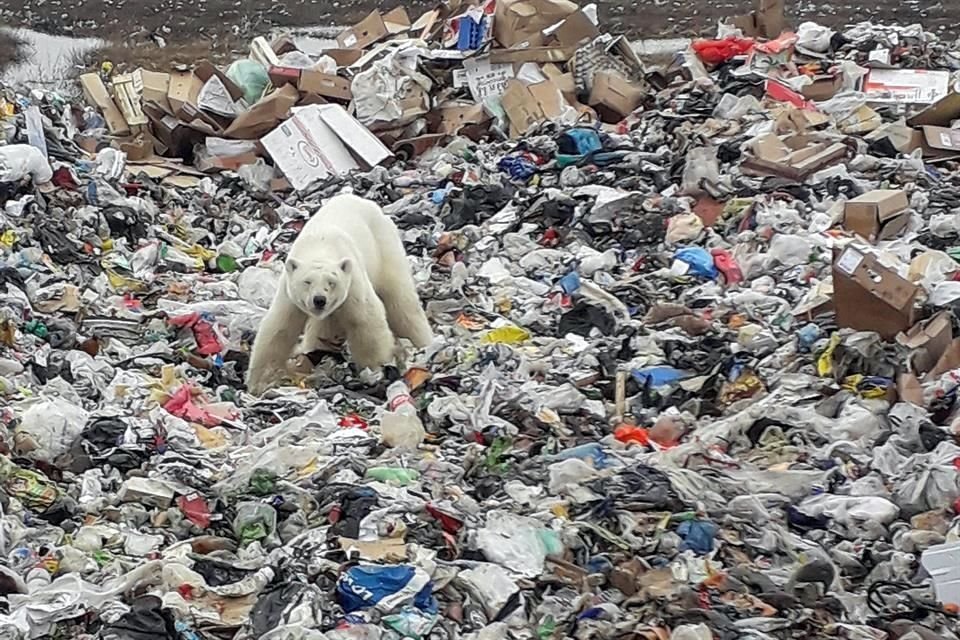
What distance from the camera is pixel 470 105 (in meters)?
10.6

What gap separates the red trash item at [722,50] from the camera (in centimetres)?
1087

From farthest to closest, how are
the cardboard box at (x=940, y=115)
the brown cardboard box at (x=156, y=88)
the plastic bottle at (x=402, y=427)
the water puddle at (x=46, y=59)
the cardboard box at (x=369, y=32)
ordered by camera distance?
1. the water puddle at (x=46, y=59)
2. the cardboard box at (x=369, y=32)
3. the brown cardboard box at (x=156, y=88)
4. the cardboard box at (x=940, y=115)
5. the plastic bottle at (x=402, y=427)

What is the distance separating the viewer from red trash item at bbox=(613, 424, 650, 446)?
5.32 m

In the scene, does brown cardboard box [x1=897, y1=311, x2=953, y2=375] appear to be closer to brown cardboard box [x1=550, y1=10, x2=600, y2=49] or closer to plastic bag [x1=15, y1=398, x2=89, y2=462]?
plastic bag [x1=15, y1=398, x2=89, y2=462]

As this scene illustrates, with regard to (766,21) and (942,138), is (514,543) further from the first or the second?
(766,21)

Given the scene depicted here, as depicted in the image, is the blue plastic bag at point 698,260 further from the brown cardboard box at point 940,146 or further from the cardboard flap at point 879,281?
the brown cardboard box at point 940,146

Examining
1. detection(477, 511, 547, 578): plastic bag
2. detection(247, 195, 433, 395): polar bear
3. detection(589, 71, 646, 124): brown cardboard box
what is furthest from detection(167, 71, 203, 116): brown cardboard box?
detection(477, 511, 547, 578): plastic bag

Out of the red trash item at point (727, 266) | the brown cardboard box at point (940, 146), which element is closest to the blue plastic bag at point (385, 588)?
the red trash item at point (727, 266)

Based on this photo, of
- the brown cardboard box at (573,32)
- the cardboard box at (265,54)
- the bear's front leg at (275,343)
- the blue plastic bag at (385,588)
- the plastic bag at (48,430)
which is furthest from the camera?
the cardboard box at (265,54)

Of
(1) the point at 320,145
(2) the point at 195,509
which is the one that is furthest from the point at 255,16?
(2) the point at 195,509

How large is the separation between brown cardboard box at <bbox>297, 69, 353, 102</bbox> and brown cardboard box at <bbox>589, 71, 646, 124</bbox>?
191cm

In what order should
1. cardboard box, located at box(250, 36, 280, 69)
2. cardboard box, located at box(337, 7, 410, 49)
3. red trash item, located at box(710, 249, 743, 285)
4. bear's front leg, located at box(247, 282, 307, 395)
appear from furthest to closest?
1. cardboard box, located at box(337, 7, 410, 49)
2. cardboard box, located at box(250, 36, 280, 69)
3. red trash item, located at box(710, 249, 743, 285)
4. bear's front leg, located at box(247, 282, 307, 395)

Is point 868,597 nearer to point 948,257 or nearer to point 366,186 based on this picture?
point 948,257

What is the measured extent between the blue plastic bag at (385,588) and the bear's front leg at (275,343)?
2.25 meters
